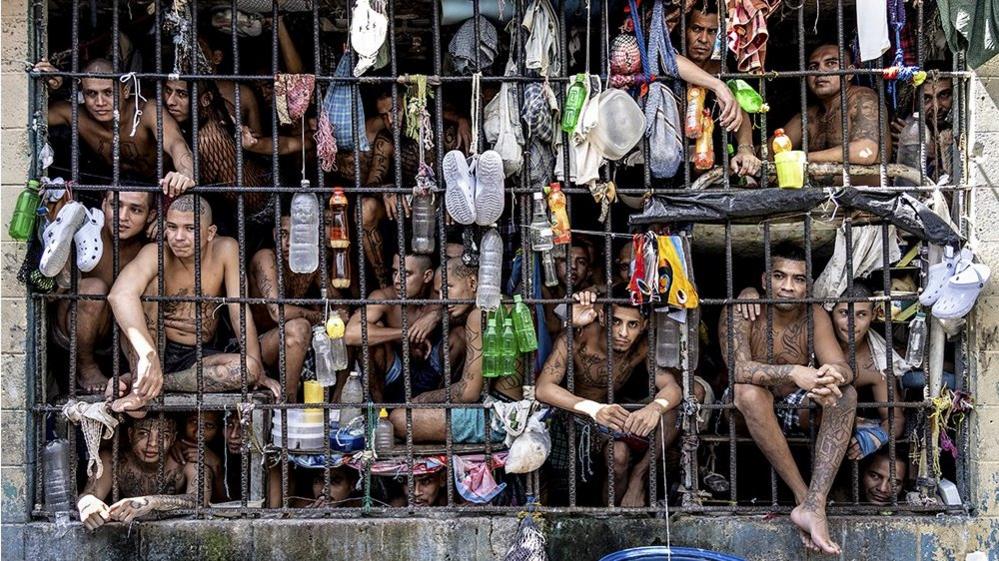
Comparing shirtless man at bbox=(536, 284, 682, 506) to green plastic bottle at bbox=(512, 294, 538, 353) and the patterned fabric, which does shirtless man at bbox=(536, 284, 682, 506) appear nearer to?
green plastic bottle at bbox=(512, 294, 538, 353)

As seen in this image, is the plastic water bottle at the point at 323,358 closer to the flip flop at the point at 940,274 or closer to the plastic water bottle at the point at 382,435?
the plastic water bottle at the point at 382,435

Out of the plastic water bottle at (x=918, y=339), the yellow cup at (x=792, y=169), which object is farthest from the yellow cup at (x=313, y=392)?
the plastic water bottle at (x=918, y=339)

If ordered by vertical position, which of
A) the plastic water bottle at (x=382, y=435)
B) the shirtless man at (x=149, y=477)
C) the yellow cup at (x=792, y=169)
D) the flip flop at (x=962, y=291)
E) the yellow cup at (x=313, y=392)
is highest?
the yellow cup at (x=792, y=169)

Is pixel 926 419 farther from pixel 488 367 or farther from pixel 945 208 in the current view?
pixel 488 367

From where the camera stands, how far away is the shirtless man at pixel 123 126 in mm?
6461

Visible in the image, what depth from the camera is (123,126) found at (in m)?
6.75

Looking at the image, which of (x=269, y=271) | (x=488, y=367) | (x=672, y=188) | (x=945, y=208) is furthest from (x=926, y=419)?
(x=269, y=271)

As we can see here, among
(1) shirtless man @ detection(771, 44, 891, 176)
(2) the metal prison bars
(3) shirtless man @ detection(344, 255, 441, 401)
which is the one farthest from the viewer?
(3) shirtless man @ detection(344, 255, 441, 401)

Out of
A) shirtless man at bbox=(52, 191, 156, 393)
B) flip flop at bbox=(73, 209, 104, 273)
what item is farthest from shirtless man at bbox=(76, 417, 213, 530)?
flip flop at bbox=(73, 209, 104, 273)

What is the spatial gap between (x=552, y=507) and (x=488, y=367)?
0.86 meters

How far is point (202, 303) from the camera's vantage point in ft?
21.5

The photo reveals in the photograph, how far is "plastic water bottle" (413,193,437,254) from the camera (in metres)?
6.49

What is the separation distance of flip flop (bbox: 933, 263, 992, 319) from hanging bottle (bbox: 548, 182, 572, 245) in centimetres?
204

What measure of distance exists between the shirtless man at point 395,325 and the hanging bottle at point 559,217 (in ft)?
2.78
